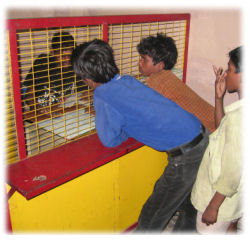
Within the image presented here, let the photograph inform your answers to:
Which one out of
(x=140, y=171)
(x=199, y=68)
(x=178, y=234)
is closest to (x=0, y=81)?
(x=140, y=171)

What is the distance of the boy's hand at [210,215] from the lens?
1.72 metres

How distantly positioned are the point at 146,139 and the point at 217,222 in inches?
25.1

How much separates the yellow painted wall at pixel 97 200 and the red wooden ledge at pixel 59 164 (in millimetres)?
84

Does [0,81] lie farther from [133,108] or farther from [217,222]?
[217,222]

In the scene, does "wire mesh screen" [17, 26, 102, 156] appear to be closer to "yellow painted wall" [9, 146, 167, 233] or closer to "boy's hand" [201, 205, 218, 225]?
"yellow painted wall" [9, 146, 167, 233]

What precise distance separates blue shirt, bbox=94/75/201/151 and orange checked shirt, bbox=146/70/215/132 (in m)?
0.48

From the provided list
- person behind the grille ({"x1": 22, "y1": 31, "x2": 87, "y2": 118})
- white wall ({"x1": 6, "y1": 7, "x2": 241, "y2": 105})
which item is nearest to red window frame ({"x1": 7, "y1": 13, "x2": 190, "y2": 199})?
person behind the grille ({"x1": 22, "y1": 31, "x2": 87, "y2": 118})

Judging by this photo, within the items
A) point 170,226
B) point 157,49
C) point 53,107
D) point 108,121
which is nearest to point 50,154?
point 108,121

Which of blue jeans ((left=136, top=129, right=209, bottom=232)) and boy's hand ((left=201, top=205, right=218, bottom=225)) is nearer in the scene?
boy's hand ((left=201, top=205, right=218, bottom=225))

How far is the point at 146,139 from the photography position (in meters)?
1.91

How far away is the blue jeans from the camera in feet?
6.39

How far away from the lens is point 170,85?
2.41 m

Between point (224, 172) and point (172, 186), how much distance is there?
0.48 meters

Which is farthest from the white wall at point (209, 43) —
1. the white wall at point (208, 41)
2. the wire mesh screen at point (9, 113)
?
the wire mesh screen at point (9, 113)
